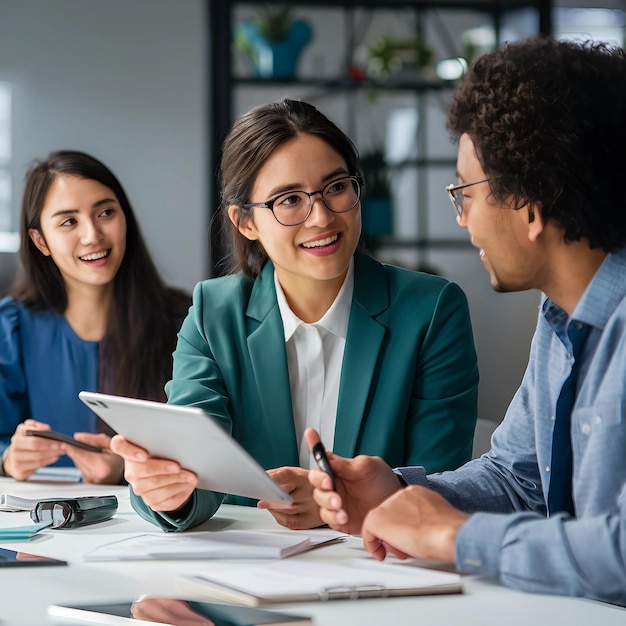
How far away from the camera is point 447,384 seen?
2.02m

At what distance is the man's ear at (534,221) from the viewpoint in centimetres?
139

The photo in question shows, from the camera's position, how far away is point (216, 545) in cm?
143

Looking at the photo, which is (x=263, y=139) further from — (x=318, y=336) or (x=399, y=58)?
(x=399, y=58)

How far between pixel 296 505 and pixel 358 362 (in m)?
0.49

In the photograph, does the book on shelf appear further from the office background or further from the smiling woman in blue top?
the office background

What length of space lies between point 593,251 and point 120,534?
88 cm

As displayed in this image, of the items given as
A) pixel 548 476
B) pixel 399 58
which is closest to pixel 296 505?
pixel 548 476

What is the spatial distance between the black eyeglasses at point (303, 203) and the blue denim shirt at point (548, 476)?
0.63 m

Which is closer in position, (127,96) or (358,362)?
(358,362)

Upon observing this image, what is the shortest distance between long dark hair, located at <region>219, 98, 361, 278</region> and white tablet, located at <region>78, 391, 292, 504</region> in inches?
31.2

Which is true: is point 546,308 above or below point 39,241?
below

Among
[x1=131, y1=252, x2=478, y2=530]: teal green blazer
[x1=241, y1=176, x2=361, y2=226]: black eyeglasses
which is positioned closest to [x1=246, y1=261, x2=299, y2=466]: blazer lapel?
[x1=131, y1=252, x2=478, y2=530]: teal green blazer

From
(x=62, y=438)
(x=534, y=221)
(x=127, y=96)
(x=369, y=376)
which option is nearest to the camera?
(x=534, y=221)

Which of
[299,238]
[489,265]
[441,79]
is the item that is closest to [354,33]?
[441,79]
